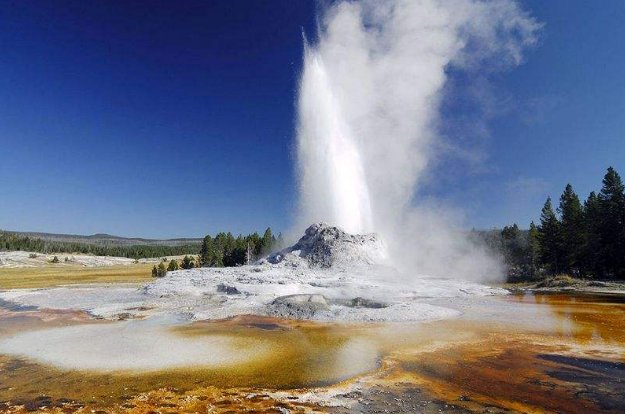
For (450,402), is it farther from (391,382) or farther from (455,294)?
(455,294)

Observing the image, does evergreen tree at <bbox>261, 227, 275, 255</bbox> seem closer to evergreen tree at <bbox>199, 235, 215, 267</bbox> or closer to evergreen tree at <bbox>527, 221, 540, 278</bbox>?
evergreen tree at <bbox>199, 235, 215, 267</bbox>

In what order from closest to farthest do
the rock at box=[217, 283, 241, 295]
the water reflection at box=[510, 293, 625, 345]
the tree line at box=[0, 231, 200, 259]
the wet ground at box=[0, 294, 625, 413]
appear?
the wet ground at box=[0, 294, 625, 413] < the water reflection at box=[510, 293, 625, 345] < the rock at box=[217, 283, 241, 295] < the tree line at box=[0, 231, 200, 259]

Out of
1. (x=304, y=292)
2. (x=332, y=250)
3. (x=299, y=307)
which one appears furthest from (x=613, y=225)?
(x=299, y=307)

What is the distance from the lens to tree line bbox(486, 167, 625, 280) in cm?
4675

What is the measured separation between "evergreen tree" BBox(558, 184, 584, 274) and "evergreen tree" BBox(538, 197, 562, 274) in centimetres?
68

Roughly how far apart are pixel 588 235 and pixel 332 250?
→ 35.5 metres

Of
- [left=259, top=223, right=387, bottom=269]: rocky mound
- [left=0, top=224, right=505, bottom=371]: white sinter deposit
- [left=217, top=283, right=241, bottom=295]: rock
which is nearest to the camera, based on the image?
[left=0, top=224, right=505, bottom=371]: white sinter deposit

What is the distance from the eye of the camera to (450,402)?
893cm

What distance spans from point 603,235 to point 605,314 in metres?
32.6

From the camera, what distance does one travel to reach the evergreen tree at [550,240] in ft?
174

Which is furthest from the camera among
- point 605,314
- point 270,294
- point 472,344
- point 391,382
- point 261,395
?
point 270,294

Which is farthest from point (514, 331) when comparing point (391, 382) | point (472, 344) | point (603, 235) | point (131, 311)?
point (603, 235)

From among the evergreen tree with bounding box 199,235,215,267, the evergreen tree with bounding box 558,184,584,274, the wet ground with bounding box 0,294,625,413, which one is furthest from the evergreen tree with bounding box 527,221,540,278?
the evergreen tree with bounding box 199,235,215,267

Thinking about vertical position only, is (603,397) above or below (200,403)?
above
